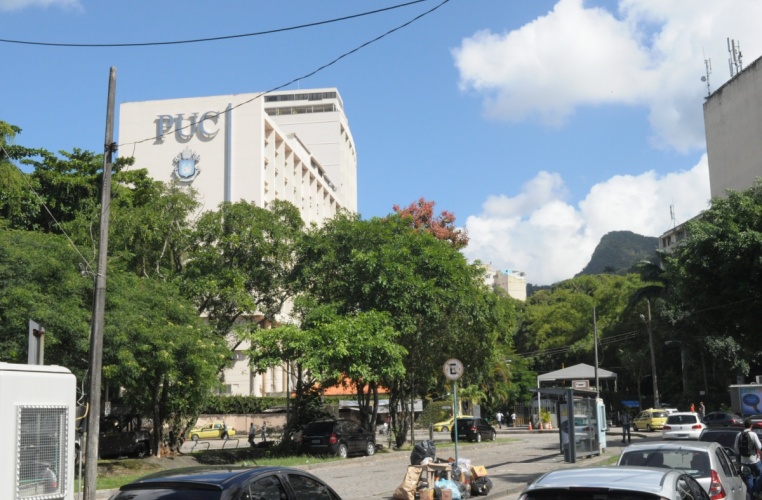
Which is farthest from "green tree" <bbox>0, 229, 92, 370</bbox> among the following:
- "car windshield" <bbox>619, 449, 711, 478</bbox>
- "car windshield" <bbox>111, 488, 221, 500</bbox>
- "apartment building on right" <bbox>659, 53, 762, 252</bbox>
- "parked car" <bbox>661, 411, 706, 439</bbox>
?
"apartment building on right" <bbox>659, 53, 762, 252</bbox>

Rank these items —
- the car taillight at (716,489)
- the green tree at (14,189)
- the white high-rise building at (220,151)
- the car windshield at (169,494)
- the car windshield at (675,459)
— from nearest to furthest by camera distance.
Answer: the car windshield at (169,494)
the car taillight at (716,489)
the car windshield at (675,459)
the green tree at (14,189)
the white high-rise building at (220,151)

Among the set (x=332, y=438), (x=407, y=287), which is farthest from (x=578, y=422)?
(x=332, y=438)

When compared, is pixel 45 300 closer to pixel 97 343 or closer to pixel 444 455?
pixel 97 343

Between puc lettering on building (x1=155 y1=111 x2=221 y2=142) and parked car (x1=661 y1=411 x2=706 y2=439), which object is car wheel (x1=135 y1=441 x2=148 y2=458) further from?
puc lettering on building (x1=155 y1=111 x2=221 y2=142)

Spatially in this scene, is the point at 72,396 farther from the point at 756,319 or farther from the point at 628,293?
the point at 628,293

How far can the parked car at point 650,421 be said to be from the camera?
51.7m

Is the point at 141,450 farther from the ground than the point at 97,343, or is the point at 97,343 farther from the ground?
the point at 97,343

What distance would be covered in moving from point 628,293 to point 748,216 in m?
53.9

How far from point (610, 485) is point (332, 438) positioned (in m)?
25.4

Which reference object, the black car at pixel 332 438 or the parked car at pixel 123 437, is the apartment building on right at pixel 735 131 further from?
the parked car at pixel 123 437

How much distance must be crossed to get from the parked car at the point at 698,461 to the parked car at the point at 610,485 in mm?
4472

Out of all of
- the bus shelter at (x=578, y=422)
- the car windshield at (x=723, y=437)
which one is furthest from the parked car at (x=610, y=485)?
the bus shelter at (x=578, y=422)

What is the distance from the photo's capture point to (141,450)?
3444 cm

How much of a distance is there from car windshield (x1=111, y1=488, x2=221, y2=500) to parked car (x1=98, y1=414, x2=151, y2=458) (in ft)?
89.2
